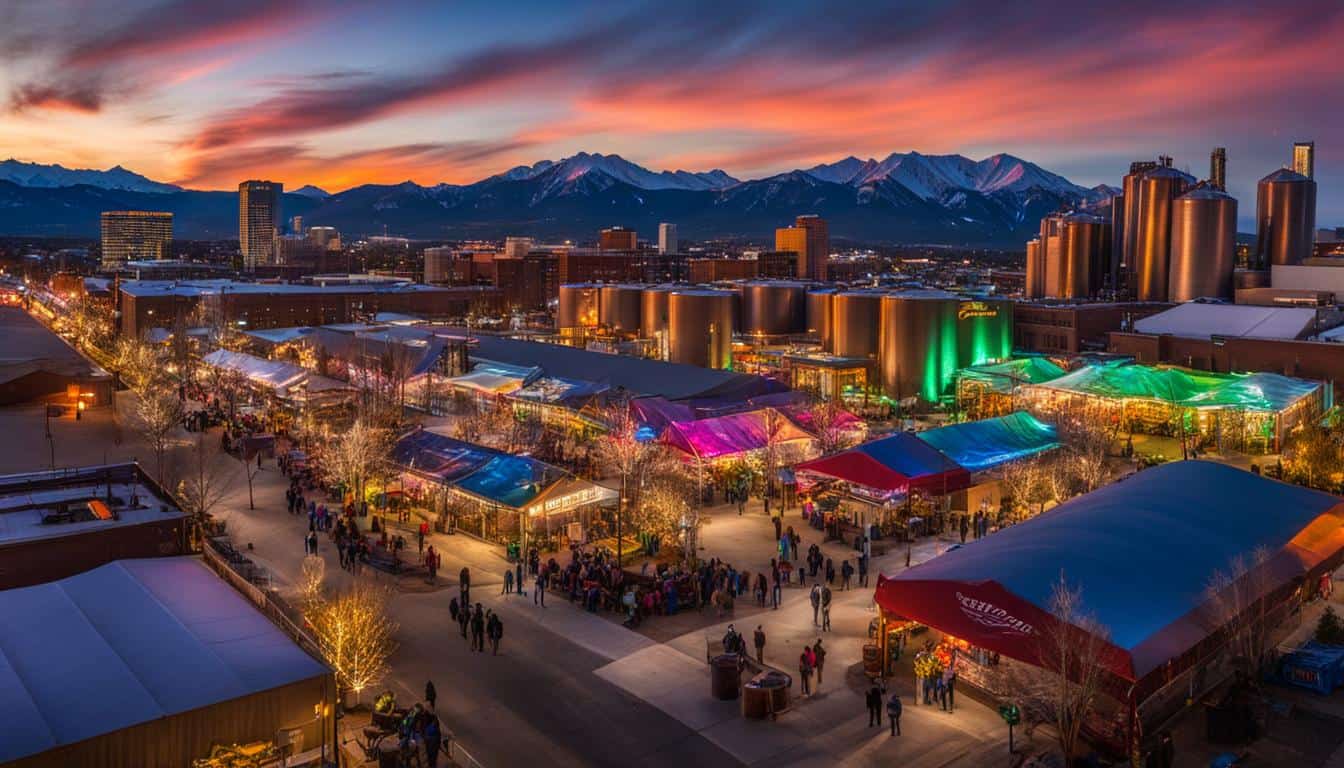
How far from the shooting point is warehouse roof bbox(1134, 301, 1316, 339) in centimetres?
5059

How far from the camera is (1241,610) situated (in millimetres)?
16203

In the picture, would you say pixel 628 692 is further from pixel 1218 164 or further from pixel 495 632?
pixel 1218 164

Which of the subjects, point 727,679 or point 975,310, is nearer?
point 727,679

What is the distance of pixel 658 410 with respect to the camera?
116 feet

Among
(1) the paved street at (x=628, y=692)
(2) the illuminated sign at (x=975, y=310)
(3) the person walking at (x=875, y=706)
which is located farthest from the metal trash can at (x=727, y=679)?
(2) the illuminated sign at (x=975, y=310)

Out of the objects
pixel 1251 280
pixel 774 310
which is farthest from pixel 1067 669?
pixel 1251 280

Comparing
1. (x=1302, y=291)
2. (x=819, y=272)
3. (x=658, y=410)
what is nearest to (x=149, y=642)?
(x=658, y=410)

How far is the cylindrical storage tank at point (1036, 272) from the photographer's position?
8444 centimetres

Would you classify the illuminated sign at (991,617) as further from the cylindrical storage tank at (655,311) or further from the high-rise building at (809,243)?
the high-rise building at (809,243)

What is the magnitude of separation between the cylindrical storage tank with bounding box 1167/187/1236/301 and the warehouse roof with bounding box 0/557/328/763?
65625mm

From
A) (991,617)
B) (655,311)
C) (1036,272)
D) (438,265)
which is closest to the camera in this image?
(991,617)

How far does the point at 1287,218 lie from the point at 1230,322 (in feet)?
79.2

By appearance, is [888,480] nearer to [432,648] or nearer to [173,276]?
[432,648]

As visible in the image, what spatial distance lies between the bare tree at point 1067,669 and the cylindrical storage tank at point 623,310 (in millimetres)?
60373
